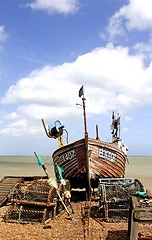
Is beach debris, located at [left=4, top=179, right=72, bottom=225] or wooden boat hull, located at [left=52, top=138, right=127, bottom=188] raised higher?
wooden boat hull, located at [left=52, top=138, right=127, bottom=188]

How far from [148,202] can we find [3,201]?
675cm

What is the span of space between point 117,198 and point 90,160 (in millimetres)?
3854

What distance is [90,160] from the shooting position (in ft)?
46.0

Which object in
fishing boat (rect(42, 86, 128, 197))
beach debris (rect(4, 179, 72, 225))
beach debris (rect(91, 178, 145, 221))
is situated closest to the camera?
beach debris (rect(4, 179, 72, 225))

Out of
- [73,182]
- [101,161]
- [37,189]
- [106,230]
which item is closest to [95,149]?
[101,161]

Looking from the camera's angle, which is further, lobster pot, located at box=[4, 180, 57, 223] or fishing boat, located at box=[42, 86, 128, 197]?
fishing boat, located at box=[42, 86, 128, 197]

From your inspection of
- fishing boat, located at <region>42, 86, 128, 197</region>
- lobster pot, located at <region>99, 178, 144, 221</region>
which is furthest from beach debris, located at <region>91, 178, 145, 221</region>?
fishing boat, located at <region>42, 86, 128, 197</region>

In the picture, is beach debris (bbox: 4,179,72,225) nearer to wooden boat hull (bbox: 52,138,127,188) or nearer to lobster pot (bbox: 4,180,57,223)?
lobster pot (bbox: 4,180,57,223)

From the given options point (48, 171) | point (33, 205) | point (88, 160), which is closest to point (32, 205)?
point (33, 205)

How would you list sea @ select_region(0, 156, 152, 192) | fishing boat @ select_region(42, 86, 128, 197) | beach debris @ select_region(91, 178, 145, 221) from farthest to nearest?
sea @ select_region(0, 156, 152, 192), fishing boat @ select_region(42, 86, 128, 197), beach debris @ select_region(91, 178, 145, 221)

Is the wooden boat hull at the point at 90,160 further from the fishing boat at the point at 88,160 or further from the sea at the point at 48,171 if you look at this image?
the sea at the point at 48,171

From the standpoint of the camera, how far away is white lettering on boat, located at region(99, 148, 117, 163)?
560 inches

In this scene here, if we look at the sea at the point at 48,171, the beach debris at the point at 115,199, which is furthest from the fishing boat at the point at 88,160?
the sea at the point at 48,171

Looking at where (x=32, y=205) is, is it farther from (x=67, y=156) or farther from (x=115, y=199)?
(x=67, y=156)
